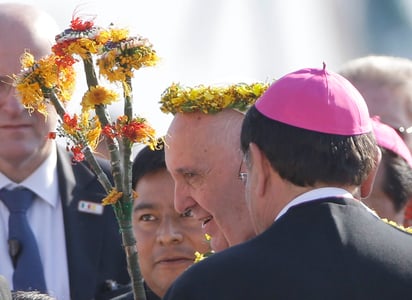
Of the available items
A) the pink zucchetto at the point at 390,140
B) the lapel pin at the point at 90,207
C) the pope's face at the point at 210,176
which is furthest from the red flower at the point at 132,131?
the lapel pin at the point at 90,207

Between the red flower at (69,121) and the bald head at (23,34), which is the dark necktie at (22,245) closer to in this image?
the bald head at (23,34)

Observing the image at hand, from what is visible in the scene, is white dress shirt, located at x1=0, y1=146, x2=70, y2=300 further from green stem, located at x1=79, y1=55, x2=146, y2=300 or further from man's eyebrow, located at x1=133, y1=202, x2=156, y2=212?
green stem, located at x1=79, y1=55, x2=146, y2=300

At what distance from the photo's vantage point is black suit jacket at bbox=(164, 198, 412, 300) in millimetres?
3135

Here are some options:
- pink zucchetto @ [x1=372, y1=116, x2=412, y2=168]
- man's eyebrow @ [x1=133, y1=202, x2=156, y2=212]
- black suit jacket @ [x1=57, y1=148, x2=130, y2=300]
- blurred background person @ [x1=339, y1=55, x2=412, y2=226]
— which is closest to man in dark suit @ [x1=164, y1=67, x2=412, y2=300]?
pink zucchetto @ [x1=372, y1=116, x2=412, y2=168]

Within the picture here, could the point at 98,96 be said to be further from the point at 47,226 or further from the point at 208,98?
the point at 47,226

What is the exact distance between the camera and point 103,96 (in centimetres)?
383

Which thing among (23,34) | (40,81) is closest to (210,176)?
(40,81)

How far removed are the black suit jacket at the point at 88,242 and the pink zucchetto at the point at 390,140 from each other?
1279 mm

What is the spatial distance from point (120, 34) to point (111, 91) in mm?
183

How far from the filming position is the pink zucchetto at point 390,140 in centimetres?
463

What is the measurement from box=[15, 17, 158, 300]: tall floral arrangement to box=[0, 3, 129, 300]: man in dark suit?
140 cm

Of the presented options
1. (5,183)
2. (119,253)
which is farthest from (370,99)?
(5,183)

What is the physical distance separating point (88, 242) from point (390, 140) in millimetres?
1443

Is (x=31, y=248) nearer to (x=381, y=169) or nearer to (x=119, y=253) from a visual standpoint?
(x=119, y=253)
